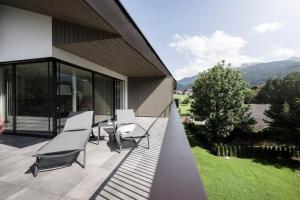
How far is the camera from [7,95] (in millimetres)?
6445

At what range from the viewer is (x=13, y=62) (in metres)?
6.04

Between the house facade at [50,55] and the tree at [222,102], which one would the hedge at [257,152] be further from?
the house facade at [50,55]

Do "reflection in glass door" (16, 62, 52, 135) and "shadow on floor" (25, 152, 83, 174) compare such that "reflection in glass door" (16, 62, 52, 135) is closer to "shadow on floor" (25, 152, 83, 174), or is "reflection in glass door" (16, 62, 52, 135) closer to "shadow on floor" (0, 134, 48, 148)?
"shadow on floor" (0, 134, 48, 148)

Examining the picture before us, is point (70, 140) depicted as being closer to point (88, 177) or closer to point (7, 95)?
point (88, 177)

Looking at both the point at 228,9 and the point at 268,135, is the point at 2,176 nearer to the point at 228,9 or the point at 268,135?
the point at 228,9

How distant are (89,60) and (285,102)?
1786cm

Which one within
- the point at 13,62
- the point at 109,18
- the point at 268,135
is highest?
the point at 109,18

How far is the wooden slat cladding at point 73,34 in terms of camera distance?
14.7 ft

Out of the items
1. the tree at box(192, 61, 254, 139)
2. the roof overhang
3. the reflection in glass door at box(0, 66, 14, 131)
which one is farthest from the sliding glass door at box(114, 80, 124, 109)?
the tree at box(192, 61, 254, 139)

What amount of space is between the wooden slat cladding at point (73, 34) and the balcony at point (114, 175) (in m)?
2.74

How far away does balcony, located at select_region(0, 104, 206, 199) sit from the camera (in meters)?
0.81

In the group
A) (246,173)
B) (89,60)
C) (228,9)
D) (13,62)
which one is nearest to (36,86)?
(13,62)

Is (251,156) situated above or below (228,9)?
below

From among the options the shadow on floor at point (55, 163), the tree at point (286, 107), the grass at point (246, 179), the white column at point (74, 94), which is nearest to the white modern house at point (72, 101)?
the white column at point (74, 94)
